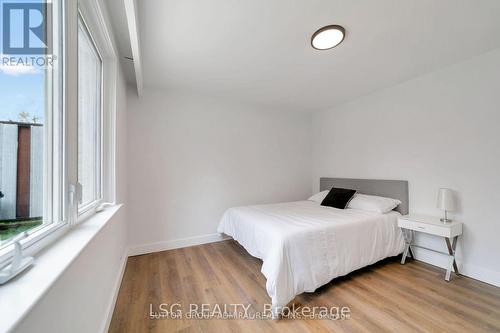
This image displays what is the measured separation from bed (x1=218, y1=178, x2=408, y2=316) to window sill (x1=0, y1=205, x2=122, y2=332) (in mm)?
1397

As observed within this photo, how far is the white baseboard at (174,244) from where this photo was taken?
9.26ft

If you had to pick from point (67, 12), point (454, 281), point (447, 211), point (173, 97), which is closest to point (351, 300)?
point (454, 281)

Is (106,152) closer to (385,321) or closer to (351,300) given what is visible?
(351,300)

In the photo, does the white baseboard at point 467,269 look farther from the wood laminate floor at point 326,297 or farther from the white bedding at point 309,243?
the white bedding at point 309,243

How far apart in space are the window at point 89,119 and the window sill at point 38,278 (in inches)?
17.1

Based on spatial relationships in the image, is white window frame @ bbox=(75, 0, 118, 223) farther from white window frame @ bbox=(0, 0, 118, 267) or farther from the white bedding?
the white bedding

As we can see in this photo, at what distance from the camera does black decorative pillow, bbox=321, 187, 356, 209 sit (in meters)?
3.01

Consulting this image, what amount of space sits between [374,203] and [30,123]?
3297 millimetres

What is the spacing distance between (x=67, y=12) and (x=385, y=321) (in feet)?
9.54

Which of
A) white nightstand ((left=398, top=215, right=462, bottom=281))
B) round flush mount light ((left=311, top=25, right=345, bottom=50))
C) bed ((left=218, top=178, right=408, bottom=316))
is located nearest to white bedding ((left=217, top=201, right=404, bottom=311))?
bed ((left=218, top=178, right=408, bottom=316))

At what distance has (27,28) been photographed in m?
0.80

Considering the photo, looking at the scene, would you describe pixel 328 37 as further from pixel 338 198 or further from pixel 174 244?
pixel 174 244

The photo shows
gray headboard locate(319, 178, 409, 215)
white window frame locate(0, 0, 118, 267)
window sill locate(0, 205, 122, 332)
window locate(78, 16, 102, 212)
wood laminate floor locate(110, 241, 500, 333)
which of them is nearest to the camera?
window sill locate(0, 205, 122, 332)
